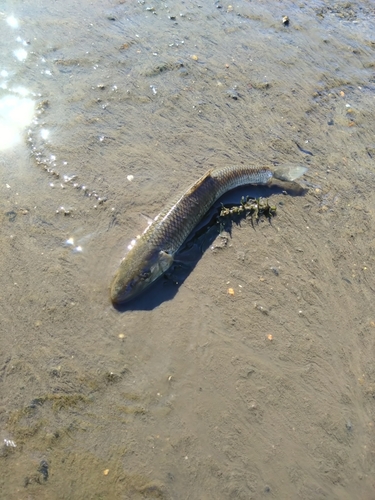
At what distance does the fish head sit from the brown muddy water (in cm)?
20

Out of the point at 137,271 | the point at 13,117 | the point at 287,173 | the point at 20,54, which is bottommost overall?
the point at 137,271

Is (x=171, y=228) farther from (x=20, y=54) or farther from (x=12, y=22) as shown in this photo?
(x=12, y=22)

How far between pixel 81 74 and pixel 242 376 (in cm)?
644

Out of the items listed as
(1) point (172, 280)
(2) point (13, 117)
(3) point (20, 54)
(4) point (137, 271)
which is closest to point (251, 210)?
(1) point (172, 280)

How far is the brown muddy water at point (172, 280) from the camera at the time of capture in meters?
4.39

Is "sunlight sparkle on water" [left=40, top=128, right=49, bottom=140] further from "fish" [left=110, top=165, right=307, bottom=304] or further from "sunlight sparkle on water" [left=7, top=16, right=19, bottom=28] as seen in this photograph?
"sunlight sparkle on water" [left=7, top=16, right=19, bottom=28]

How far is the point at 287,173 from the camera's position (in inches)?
283

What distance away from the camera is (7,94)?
7660 millimetres

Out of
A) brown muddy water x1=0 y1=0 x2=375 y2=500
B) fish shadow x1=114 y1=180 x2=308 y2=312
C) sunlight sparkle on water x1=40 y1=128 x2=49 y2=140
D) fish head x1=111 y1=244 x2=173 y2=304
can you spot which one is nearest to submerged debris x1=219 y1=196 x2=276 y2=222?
fish shadow x1=114 y1=180 x2=308 y2=312

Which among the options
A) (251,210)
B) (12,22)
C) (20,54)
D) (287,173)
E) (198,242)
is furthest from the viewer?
(12,22)

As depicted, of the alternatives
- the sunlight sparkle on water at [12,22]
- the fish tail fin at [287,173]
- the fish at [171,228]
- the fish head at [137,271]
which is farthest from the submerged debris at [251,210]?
the sunlight sparkle on water at [12,22]

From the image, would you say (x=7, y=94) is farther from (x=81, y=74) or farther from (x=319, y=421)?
(x=319, y=421)

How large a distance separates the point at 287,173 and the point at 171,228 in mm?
2532

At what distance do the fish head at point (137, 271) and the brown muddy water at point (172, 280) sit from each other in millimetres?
195
